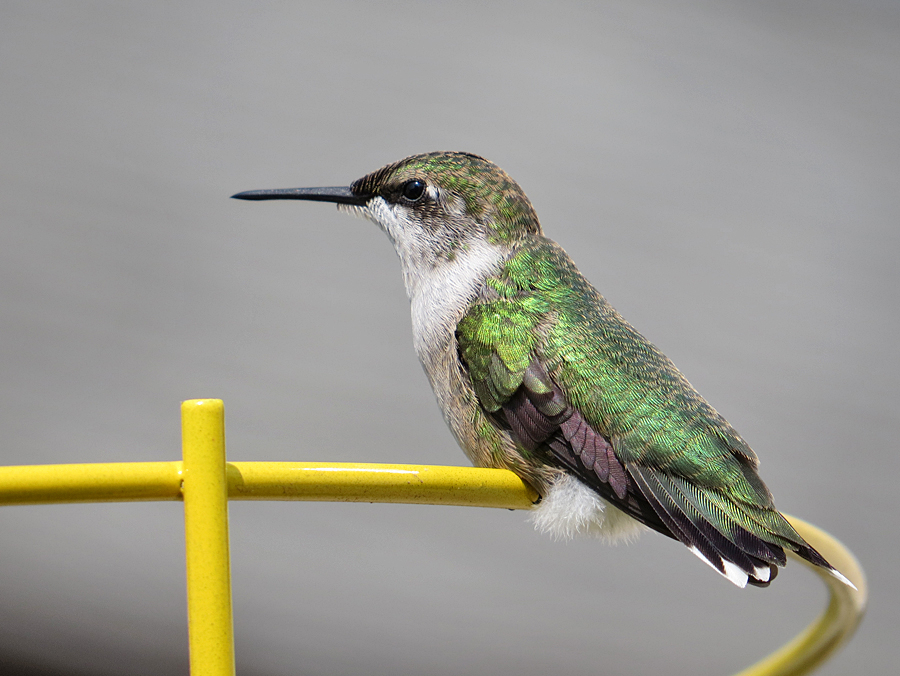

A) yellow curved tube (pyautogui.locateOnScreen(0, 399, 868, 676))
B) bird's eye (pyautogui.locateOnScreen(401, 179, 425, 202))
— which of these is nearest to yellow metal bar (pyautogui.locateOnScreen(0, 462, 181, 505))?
yellow curved tube (pyautogui.locateOnScreen(0, 399, 868, 676))

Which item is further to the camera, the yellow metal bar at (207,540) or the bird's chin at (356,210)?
the bird's chin at (356,210)

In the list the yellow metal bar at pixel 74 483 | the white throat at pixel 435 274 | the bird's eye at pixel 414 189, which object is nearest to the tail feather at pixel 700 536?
the white throat at pixel 435 274

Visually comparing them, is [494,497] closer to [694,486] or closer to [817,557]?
[694,486]

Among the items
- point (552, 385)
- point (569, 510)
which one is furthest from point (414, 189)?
point (569, 510)

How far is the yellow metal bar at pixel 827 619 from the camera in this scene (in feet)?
3.60

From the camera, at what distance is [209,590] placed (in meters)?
0.56

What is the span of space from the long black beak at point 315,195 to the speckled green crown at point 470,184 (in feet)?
0.09

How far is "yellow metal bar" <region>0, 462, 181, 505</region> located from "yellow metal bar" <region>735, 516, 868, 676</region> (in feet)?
3.01

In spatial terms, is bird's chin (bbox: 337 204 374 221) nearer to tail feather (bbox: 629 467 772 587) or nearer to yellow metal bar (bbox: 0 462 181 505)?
tail feather (bbox: 629 467 772 587)

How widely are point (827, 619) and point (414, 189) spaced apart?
0.90 metres

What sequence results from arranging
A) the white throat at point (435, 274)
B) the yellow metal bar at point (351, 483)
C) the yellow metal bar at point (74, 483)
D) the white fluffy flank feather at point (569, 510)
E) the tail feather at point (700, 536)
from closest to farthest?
the yellow metal bar at point (74, 483) → the yellow metal bar at point (351, 483) → the tail feather at point (700, 536) → the white fluffy flank feather at point (569, 510) → the white throat at point (435, 274)

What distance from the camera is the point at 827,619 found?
3.83ft

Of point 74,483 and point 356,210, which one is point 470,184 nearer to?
point 356,210

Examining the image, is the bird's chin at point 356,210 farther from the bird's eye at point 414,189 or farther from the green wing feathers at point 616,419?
the green wing feathers at point 616,419
